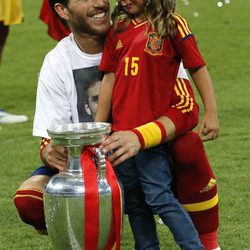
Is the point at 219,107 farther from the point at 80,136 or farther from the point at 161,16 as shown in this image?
the point at 80,136

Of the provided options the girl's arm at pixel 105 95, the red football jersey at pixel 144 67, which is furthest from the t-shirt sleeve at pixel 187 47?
the girl's arm at pixel 105 95

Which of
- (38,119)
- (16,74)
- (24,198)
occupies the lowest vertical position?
(16,74)

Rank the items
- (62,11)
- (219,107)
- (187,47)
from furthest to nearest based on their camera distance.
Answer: (219,107) → (62,11) → (187,47)

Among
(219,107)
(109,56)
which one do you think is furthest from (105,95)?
(219,107)

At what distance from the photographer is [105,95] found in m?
4.18

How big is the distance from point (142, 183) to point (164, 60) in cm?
47

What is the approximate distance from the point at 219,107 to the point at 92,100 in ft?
10.6

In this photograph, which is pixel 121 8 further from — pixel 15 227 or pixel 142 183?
pixel 15 227

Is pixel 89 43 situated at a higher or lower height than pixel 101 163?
higher

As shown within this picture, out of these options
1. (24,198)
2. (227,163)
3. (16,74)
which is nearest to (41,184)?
(24,198)

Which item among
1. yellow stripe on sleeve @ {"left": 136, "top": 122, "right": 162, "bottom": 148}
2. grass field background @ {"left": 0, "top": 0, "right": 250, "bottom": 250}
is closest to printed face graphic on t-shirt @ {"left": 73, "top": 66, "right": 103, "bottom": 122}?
yellow stripe on sleeve @ {"left": 136, "top": 122, "right": 162, "bottom": 148}

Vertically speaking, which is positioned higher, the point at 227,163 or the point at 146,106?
the point at 146,106

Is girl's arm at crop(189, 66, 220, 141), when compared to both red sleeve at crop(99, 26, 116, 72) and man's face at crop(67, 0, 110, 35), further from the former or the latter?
man's face at crop(67, 0, 110, 35)

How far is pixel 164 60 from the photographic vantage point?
407 cm
